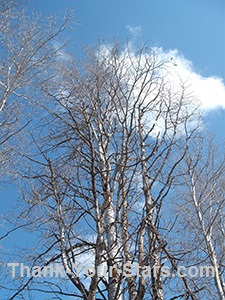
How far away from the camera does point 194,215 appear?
9953mm

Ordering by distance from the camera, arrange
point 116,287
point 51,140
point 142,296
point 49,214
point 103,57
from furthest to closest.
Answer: point 103,57
point 51,140
point 49,214
point 116,287
point 142,296

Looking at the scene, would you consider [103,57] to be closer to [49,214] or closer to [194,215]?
[49,214]

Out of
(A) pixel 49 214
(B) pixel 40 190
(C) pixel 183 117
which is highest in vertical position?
(C) pixel 183 117

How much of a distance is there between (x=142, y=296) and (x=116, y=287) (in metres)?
0.28

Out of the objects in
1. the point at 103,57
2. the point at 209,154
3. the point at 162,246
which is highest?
the point at 209,154

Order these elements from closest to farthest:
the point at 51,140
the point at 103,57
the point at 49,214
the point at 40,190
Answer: the point at 49,214, the point at 40,190, the point at 51,140, the point at 103,57

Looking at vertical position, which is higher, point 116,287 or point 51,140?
point 51,140

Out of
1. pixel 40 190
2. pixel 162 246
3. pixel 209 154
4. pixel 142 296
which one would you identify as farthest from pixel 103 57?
pixel 209 154

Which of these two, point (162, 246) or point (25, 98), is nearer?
point (162, 246)

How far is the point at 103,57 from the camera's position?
4.91m

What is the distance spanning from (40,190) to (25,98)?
4.55ft

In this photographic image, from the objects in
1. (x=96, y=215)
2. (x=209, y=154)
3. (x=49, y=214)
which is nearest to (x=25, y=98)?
(x=49, y=214)

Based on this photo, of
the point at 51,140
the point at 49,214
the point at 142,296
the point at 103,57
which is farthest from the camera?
the point at 103,57

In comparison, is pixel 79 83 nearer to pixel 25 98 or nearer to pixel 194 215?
pixel 25 98
